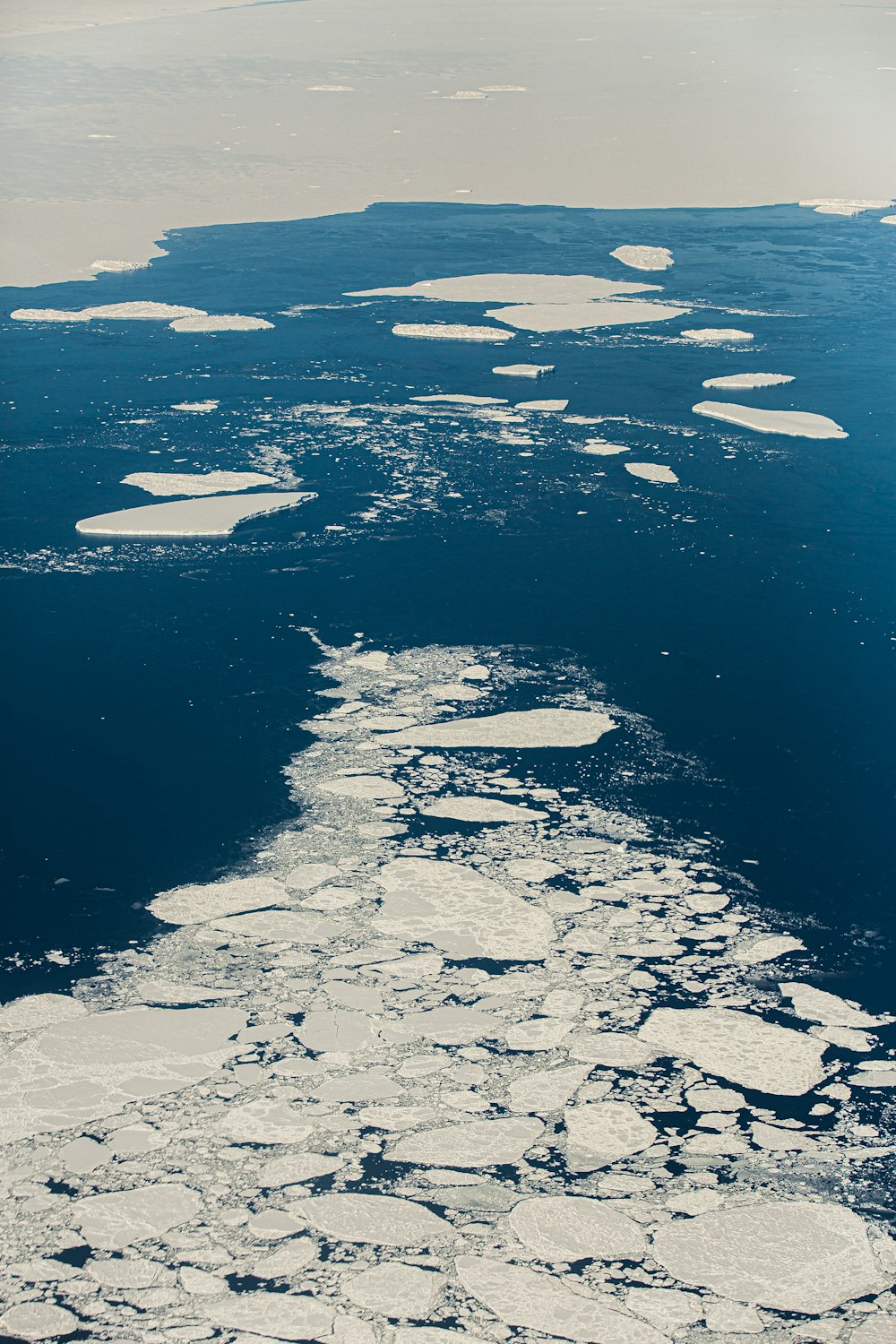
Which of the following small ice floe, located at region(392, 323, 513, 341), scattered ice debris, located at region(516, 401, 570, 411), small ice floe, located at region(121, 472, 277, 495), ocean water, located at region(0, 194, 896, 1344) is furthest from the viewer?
small ice floe, located at region(392, 323, 513, 341)

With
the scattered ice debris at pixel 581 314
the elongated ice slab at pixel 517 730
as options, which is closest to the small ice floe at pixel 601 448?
the scattered ice debris at pixel 581 314

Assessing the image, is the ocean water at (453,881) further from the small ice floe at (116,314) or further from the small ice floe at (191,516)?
the small ice floe at (116,314)

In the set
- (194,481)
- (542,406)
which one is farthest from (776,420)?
(194,481)

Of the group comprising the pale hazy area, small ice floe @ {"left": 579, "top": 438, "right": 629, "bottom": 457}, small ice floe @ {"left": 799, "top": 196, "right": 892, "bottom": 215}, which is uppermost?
the pale hazy area

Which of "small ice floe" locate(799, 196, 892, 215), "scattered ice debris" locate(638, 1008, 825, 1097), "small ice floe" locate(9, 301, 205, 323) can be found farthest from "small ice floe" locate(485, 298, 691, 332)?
"scattered ice debris" locate(638, 1008, 825, 1097)

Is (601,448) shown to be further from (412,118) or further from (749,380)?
(412,118)

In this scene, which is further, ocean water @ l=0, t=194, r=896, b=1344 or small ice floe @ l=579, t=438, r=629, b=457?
small ice floe @ l=579, t=438, r=629, b=457

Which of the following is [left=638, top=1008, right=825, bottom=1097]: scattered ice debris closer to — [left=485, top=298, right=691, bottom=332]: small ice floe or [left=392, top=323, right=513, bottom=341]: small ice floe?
[left=392, top=323, right=513, bottom=341]: small ice floe
